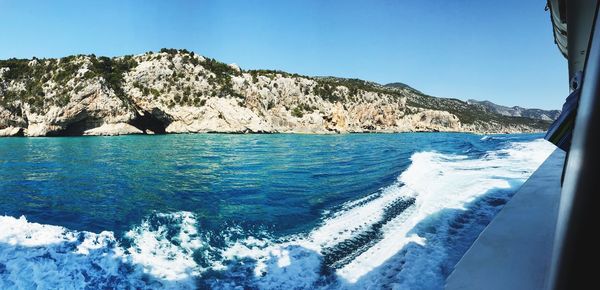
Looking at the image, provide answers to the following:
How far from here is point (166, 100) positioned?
59594mm

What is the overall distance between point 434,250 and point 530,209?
5.22 ft

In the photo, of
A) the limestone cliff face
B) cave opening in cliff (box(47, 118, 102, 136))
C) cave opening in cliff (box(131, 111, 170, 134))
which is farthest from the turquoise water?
cave opening in cliff (box(131, 111, 170, 134))

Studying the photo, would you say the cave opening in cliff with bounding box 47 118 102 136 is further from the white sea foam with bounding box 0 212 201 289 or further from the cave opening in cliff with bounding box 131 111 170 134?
the white sea foam with bounding box 0 212 201 289

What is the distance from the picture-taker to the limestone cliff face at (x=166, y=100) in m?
49.4

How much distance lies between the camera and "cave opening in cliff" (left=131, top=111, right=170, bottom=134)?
57406 mm

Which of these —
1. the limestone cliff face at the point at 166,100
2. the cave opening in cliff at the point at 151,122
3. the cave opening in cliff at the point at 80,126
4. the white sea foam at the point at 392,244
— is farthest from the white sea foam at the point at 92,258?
the cave opening in cliff at the point at 151,122

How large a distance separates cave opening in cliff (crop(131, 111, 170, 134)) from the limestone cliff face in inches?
7.2

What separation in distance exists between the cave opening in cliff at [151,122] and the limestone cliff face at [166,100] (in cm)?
18

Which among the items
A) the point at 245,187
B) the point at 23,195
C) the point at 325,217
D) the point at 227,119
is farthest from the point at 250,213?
the point at 227,119

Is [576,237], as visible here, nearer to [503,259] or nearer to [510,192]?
[503,259]

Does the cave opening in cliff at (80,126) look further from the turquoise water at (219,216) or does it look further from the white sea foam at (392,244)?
the white sea foam at (392,244)

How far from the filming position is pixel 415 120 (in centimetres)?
9806

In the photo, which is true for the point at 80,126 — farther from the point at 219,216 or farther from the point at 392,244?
the point at 392,244

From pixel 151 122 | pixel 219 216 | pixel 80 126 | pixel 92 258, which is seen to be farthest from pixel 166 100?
pixel 92 258
